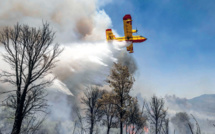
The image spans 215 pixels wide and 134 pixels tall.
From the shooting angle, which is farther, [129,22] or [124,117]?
[129,22]

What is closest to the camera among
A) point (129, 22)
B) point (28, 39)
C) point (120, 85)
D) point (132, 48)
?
point (28, 39)

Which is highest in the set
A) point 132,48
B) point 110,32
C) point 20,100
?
point 110,32

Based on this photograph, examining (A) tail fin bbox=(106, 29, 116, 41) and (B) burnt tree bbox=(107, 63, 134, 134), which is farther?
(A) tail fin bbox=(106, 29, 116, 41)

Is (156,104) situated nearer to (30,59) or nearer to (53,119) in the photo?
(30,59)

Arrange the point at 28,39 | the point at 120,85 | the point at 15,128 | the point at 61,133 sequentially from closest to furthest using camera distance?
the point at 15,128
the point at 28,39
the point at 120,85
the point at 61,133

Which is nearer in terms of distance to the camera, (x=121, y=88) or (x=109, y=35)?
(x=121, y=88)

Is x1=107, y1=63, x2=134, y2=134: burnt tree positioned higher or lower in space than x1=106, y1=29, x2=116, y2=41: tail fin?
lower

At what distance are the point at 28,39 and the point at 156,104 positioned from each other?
68.1 ft

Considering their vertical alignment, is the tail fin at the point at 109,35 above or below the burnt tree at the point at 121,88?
above

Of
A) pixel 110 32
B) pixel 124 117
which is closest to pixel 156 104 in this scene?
pixel 124 117

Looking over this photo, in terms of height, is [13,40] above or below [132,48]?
below

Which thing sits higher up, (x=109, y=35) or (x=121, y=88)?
(x=109, y=35)

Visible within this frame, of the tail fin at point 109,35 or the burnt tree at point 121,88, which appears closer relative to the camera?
the burnt tree at point 121,88

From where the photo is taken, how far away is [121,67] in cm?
1889
